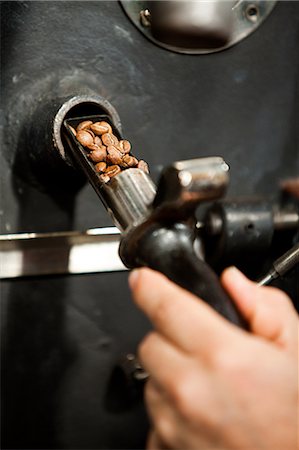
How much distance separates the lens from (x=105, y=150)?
1.77ft

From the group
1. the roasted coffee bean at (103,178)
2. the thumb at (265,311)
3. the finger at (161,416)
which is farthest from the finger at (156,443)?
the roasted coffee bean at (103,178)

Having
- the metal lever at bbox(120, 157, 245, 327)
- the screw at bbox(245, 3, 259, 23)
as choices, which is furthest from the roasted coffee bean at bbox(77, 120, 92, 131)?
the screw at bbox(245, 3, 259, 23)

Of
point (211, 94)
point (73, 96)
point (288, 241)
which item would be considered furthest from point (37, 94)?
point (288, 241)

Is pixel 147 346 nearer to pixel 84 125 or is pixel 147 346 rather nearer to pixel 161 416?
pixel 161 416

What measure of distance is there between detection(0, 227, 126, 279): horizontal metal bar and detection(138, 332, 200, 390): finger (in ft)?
1.10

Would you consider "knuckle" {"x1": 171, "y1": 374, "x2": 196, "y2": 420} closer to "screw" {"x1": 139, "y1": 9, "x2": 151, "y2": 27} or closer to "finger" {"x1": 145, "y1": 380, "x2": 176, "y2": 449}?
"finger" {"x1": 145, "y1": 380, "x2": 176, "y2": 449}

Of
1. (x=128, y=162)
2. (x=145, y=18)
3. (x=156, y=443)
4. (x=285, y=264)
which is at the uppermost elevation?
(x=145, y=18)

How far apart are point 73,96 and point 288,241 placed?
1.15ft

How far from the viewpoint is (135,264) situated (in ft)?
1.57

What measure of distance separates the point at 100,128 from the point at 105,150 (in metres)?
0.03

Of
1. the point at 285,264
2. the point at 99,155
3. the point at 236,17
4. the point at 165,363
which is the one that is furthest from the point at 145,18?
the point at 165,363

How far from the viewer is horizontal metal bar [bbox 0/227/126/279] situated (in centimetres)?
70

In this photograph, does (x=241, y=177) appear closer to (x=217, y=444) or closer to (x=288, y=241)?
(x=288, y=241)

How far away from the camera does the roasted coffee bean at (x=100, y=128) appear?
0.56 meters
